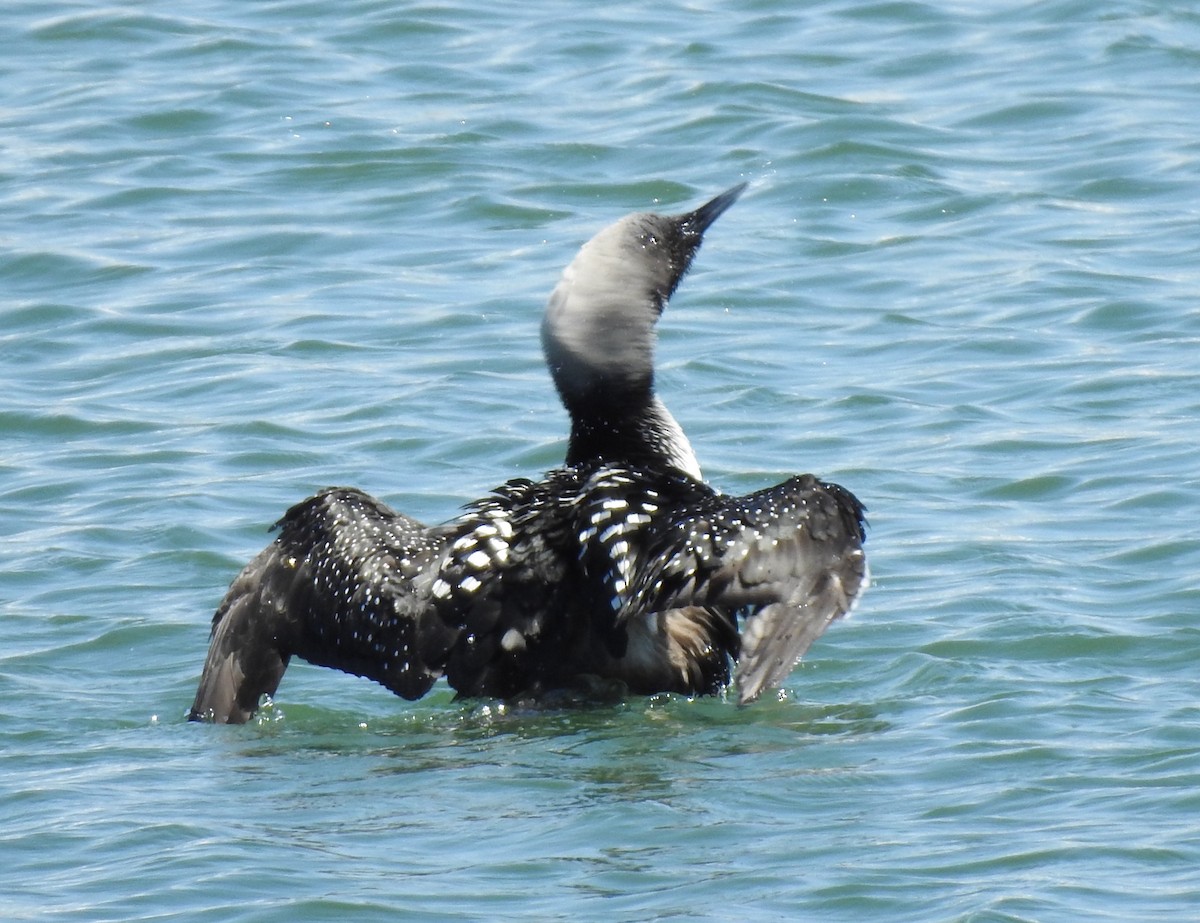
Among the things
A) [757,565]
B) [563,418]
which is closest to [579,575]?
[757,565]

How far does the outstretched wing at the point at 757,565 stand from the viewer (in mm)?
5691

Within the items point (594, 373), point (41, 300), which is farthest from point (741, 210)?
point (594, 373)

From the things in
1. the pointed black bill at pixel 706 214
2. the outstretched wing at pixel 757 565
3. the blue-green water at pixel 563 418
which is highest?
the pointed black bill at pixel 706 214

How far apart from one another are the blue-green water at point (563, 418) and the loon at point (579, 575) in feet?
0.51

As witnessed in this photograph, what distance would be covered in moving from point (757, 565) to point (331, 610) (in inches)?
44.4

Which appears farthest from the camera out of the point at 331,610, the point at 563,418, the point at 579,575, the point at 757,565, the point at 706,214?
the point at 563,418

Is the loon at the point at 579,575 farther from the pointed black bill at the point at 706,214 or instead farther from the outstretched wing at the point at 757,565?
the pointed black bill at the point at 706,214

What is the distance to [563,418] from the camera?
8859 millimetres

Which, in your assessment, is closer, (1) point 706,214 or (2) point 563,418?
(1) point 706,214

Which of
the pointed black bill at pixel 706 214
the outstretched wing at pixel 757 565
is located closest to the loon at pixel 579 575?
the outstretched wing at pixel 757 565

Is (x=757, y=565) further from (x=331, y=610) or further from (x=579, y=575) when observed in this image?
(x=331, y=610)

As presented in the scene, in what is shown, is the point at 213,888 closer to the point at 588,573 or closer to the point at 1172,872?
the point at 588,573

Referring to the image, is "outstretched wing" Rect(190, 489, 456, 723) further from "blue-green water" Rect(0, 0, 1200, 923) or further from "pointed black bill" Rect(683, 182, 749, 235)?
"pointed black bill" Rect(683, 182, 749, 235)

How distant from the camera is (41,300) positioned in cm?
1019
